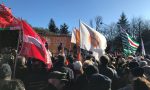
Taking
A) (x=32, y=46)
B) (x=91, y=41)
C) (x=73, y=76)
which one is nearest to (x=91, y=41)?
(x=91, y=41)

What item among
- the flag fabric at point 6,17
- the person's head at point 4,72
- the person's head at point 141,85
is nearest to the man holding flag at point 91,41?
the flag fabric at point 6,17

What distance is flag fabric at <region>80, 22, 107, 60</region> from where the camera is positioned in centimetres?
1327

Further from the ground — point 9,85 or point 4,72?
point 4,72

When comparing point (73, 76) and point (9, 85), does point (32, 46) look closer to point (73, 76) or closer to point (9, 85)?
point (73, 76)

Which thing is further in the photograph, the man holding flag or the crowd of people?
the man holding flag

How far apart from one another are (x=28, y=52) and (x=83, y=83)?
5.80 feet

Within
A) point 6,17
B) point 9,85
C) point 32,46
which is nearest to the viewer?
point 9,85

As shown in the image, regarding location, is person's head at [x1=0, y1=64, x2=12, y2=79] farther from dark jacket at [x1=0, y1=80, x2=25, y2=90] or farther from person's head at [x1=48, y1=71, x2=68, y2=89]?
person's head at [x1=48, y1=71, x2=68, y2=89]

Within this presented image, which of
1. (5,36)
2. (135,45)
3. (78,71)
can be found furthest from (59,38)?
(78,71)

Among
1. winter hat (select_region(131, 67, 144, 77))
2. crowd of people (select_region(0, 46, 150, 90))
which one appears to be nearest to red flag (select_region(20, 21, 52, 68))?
crowd of people (select_region(0, 46, 150, 90))

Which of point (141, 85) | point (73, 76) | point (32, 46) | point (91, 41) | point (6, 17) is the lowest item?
point (141, 85)

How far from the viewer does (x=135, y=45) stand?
63.3 ft

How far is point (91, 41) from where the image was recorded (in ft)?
44.6

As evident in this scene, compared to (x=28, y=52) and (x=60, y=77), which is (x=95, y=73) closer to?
(x=60, y=77)
